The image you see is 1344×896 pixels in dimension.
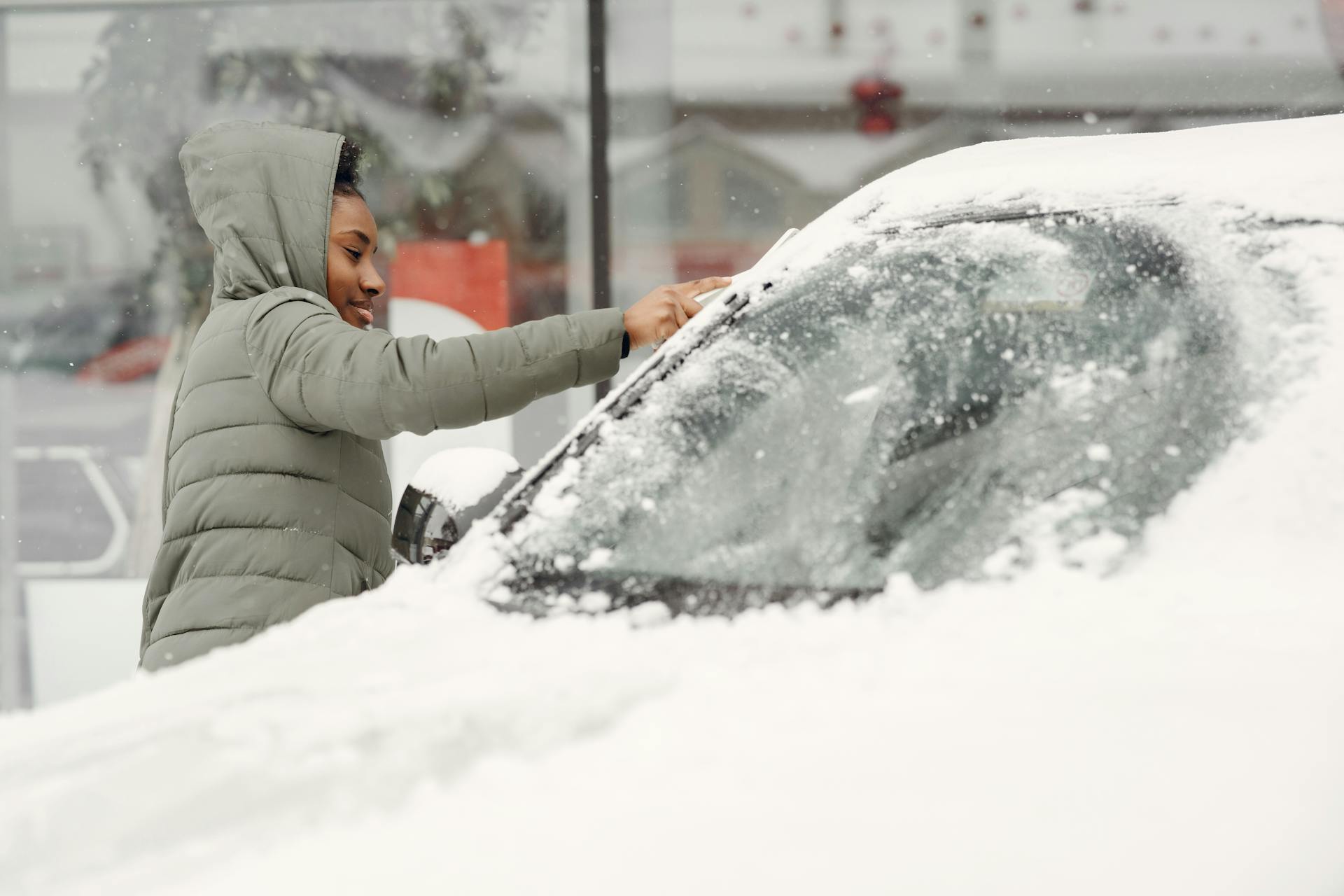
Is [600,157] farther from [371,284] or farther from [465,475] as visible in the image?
[465,475]

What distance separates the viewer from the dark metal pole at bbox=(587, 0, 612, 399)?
476 centimetres

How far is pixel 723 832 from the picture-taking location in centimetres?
96

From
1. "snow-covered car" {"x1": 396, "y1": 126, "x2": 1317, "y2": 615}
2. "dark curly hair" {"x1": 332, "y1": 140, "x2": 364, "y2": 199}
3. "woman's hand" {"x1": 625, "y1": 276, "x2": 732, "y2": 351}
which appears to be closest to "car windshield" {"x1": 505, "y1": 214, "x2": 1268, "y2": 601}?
"snow-covered car" {"x1": 396, "y1": 126, "x2": 1317, "y2": 615}

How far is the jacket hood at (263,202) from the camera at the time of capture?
6.19 ft

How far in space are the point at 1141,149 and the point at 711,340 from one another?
2.21 feet

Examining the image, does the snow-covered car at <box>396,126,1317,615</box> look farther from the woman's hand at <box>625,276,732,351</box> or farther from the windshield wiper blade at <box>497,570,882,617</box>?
the woman's hand at <box>625,276,732,351</box>

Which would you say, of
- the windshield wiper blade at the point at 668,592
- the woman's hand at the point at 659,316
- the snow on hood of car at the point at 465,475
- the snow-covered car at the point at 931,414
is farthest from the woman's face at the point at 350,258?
the windshield wiper blade at the point at 668,592

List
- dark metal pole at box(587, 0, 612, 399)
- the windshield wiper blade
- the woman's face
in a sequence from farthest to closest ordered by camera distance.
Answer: dark metal pole at box(587, 0, 612, 399) → the woman's face → the windshield wiper blade

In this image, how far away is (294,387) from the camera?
1.73m

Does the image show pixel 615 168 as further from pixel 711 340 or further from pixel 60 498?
pixel 711 340

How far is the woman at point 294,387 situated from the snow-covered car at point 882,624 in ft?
0.71

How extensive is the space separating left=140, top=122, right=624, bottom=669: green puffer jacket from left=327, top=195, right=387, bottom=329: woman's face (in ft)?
0.15

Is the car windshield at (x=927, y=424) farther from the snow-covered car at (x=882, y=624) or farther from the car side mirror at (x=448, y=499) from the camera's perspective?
the car side mirror at (x=448, y=499)

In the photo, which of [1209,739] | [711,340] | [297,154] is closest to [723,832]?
[1209,739]
